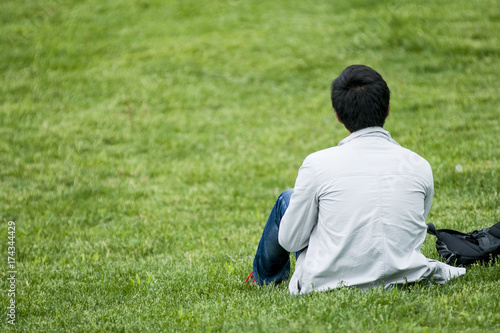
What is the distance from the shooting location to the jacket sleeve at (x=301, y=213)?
11.4 feet

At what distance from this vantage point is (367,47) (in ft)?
47.4

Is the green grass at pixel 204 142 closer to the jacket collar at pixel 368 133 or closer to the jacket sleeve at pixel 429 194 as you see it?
the jacket sleeve at pixel 429 194

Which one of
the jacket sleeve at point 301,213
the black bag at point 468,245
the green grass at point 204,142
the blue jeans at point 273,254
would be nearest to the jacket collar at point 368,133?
the jacket sleeve at point 301,213

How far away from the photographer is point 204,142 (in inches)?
427

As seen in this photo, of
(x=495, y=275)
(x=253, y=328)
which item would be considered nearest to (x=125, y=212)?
(x=253, y=328)

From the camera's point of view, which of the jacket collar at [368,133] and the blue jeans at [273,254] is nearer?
the jacket collar at [368,133]

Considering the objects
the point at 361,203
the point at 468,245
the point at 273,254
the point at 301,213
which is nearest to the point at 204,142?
the point at 273,254

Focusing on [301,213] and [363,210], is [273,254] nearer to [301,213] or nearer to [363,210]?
[301,213]

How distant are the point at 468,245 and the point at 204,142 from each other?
7090 millimetres

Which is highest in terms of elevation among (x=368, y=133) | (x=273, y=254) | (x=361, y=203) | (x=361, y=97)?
(x=361, y=97)

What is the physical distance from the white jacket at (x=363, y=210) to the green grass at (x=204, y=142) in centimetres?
22

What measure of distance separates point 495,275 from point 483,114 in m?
6.71

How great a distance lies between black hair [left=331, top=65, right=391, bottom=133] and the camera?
349 centimetres

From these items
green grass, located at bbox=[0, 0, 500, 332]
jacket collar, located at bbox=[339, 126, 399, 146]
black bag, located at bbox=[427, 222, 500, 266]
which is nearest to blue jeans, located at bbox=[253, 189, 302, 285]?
green grass, located at bbox=[0, 0, 500, 332]
